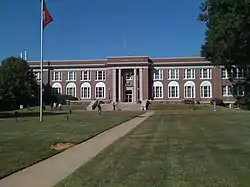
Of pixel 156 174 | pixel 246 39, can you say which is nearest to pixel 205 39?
pixel 246 39

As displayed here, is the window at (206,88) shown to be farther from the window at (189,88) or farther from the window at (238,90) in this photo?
the window at (238,90)

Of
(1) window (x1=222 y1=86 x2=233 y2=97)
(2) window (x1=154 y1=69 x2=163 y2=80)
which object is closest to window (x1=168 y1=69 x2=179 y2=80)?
(2) window (x1=154 y1=69 x2=163 y2=80)

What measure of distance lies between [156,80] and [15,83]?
1187 inches

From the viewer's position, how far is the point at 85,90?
9712 centimetres

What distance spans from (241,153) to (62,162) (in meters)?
5.36

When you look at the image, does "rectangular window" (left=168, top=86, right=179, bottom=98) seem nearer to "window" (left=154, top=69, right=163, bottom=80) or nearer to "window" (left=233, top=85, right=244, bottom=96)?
"window" (left=154, top=69, right=163, bottom=80)

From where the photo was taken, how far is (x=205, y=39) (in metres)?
53.7

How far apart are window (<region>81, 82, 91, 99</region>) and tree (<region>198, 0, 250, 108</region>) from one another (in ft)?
148

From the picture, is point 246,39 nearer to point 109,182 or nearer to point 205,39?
point 205,39

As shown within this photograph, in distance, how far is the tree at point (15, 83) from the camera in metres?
80.9

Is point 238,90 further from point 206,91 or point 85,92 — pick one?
point 85,92

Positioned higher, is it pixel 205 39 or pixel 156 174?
pixel 205 39

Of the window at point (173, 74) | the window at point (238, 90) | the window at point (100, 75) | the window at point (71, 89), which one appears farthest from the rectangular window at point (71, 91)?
the window at point (238, 90)

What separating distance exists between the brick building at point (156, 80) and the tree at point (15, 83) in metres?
13.2
